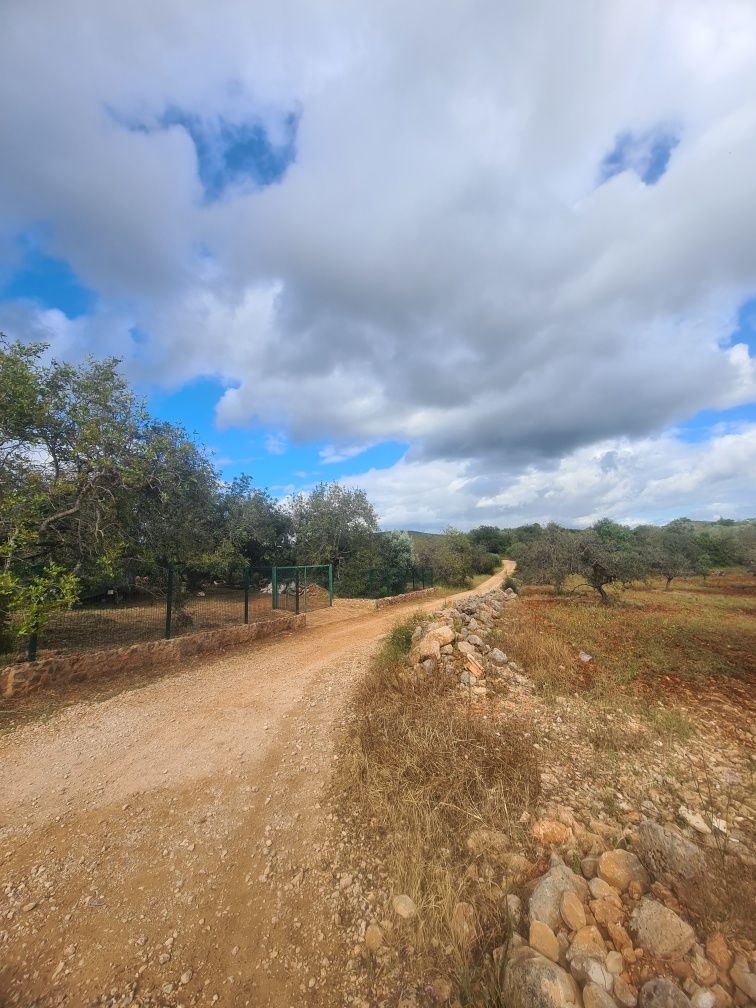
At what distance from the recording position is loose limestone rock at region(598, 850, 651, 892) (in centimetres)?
262

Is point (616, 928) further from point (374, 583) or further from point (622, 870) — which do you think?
point (374, 583)

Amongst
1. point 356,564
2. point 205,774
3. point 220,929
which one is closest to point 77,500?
point 205,774

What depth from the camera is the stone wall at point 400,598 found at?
64.2ft

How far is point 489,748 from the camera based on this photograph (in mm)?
4227

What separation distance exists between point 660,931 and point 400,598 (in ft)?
64.1

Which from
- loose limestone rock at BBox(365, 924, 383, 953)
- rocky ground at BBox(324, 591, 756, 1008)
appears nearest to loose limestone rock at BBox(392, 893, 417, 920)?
rocky ground at BBox(324, 591, 756, 1008)

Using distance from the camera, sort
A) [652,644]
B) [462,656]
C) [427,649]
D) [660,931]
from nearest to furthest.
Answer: [660,931], [462,656], [427,649], [652,644]

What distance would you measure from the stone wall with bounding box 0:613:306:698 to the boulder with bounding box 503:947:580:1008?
8.08 m

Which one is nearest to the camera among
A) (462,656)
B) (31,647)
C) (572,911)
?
(572,911)

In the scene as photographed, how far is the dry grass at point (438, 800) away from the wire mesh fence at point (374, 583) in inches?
633

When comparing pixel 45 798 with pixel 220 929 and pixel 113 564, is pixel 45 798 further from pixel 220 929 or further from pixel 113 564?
pixel 113 564

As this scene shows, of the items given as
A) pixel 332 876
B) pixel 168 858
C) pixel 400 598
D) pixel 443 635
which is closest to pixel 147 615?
pixel 443 635

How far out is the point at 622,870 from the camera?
2.67 m

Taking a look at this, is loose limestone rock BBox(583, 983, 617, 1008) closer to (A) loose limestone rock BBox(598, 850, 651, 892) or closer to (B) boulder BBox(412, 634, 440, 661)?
(A) loose limestone rock BBox(598, 850, 651, 892)
